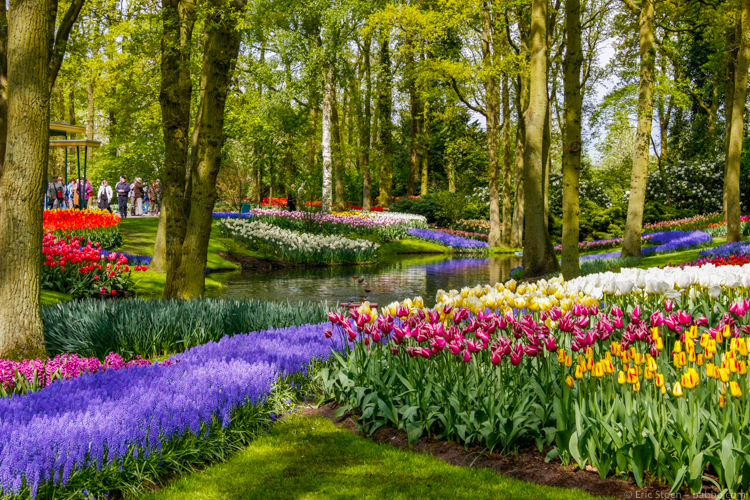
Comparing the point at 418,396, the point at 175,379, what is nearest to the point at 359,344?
the point at 418,396

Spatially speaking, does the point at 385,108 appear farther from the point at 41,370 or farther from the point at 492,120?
the point at 41,370

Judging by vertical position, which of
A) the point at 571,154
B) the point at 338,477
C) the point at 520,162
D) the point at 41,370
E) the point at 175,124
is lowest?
the point at 338,477

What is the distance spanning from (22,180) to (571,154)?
7.97 m

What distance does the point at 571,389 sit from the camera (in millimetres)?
4238

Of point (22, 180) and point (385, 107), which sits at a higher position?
point (385, 107)

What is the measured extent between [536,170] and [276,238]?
36.1ft

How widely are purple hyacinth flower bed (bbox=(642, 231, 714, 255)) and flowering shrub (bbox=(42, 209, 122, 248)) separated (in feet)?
49.8

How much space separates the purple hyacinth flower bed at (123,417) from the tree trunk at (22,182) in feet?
3.40

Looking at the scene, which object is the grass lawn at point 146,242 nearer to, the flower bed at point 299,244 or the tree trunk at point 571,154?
the flower bed at point 299,244

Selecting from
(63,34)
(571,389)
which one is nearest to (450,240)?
(63,34)

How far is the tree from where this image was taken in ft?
17.3

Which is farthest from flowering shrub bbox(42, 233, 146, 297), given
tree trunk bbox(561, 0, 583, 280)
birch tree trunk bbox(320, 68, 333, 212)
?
birch tree trunk bbox(320, 68, 333, 212)

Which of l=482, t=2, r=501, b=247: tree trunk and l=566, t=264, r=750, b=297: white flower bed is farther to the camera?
l=482, t=2, r=501, b=247: tree trunk

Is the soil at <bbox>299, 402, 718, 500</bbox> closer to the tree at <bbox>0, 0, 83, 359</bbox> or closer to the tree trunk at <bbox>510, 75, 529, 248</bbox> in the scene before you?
the tree at <bbox>0, 0, 83, 359</bbox>
